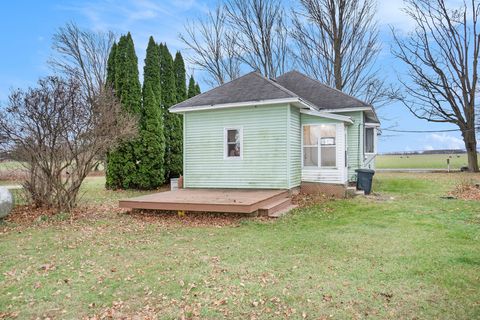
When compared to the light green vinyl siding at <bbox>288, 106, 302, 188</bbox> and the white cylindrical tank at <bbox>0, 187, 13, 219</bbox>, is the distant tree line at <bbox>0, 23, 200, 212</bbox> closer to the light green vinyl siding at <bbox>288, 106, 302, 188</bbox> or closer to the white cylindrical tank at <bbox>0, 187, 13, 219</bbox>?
the white cylindrical tank at <bbox>0, 187, 13, 219</bbox>

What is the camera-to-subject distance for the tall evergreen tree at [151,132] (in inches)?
631

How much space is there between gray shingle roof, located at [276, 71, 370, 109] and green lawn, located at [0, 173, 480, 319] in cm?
691

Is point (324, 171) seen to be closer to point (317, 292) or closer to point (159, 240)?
point (159, 240)

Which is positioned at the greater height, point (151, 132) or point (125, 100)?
point (125, 100)

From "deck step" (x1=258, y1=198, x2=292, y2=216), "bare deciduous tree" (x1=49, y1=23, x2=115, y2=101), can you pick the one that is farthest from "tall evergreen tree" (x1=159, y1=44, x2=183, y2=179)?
"bare deciduous tree" (x1=49, y1=23, x2=115, y2=101)

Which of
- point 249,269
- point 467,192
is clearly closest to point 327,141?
point 467,192

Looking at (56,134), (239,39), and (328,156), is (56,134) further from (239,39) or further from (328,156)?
(239,39)

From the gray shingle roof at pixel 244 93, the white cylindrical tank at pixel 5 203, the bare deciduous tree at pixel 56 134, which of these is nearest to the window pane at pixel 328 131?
the gray shingle roof at pixel 244 93

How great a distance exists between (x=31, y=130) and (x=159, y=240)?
4931mm

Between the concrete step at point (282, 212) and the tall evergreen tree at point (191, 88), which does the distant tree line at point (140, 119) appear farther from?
the concrete step at point (282, 212)

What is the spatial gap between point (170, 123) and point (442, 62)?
66.9 feet

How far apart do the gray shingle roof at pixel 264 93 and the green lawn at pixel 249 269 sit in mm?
4908

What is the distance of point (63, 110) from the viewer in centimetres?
889

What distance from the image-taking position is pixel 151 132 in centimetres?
1620
